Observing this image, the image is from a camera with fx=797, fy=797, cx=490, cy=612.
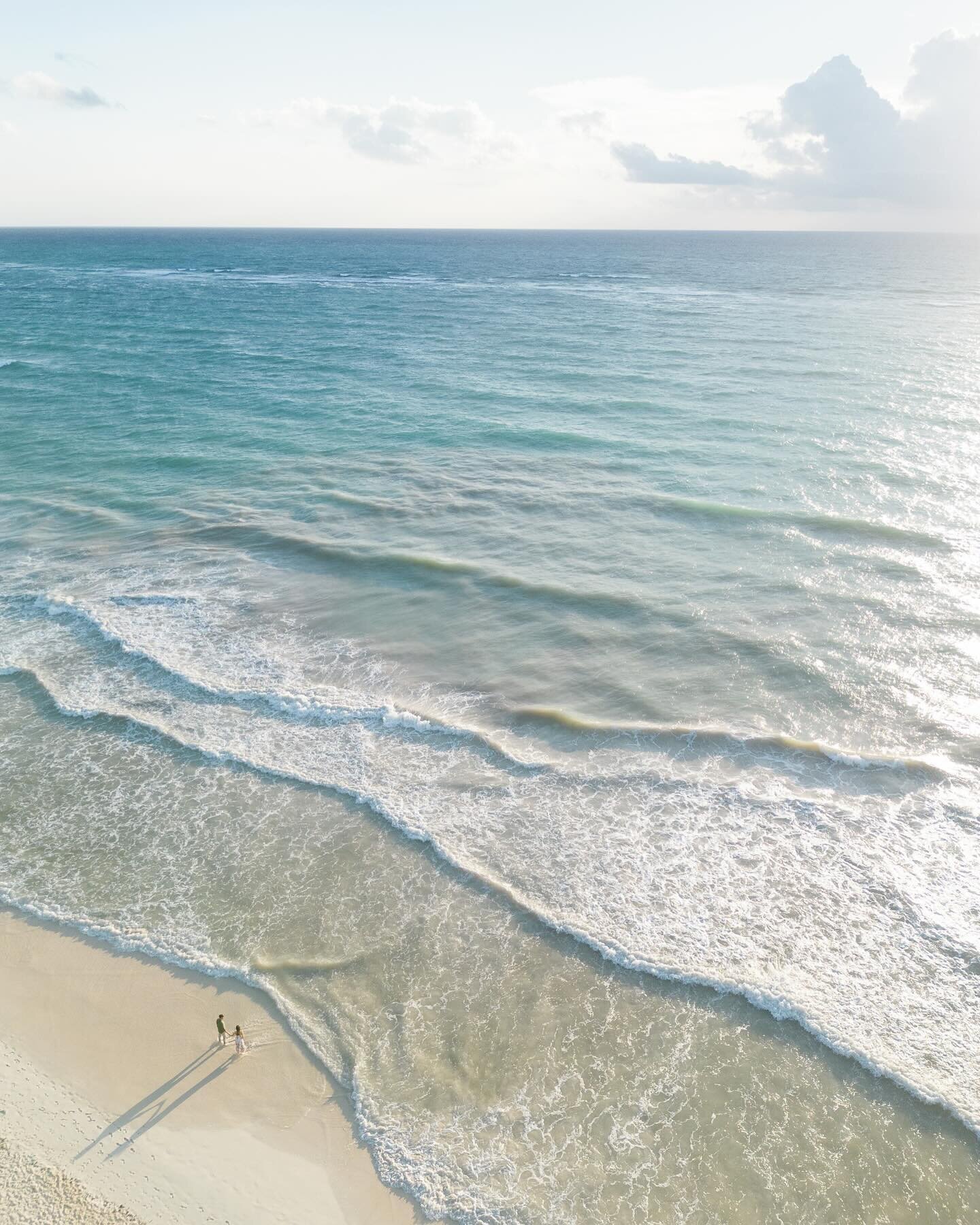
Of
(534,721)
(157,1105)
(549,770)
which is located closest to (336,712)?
(534,721)

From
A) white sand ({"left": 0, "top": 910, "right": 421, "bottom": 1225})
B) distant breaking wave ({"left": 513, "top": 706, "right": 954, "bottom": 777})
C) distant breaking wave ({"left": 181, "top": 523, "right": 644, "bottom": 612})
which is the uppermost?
distant breaking wave ({"left": 181, "top": 523, "right": 644, "bottom": 612})

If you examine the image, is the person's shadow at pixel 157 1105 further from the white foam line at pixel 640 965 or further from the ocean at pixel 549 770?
the white foam line at pixel 640 965

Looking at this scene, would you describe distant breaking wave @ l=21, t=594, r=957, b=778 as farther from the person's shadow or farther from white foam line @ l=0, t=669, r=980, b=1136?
the person's shadow

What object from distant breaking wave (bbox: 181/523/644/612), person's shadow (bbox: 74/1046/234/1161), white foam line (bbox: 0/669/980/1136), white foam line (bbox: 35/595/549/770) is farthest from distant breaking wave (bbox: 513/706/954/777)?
person's shadow (bbox: 74/1046/234/1161)

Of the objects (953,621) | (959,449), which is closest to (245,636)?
(953,621)

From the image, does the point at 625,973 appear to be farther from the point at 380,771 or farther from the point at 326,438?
the point at 326,438
